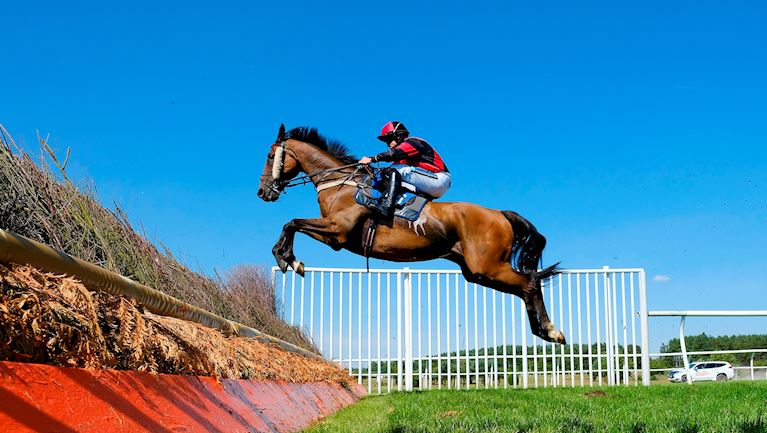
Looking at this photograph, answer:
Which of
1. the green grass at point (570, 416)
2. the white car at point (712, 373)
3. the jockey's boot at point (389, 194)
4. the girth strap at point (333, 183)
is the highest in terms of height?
the girth strap at point (333, 183)

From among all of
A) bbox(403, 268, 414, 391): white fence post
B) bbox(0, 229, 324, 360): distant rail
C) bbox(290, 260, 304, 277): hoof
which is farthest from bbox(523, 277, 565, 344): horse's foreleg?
bbox(403, 268, 414, 391): white fence post

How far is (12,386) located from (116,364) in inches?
31.1

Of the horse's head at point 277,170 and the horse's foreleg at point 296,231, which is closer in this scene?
the horse's foreleg at point 296,231

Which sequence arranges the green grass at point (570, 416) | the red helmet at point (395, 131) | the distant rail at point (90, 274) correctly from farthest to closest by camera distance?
the red helmet at point (395, 131) < the green grass at point (570, 416) < the distant rail at point (90, 274)

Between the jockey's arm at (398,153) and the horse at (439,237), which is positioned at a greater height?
the jockey's arm at (398,153)

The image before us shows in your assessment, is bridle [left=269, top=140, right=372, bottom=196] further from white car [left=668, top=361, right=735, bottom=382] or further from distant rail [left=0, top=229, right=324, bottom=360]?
white car [left=668, top=361, right=735, bottom=382]

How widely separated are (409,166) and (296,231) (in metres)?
1.10

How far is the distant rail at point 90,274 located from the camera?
186 centimetres

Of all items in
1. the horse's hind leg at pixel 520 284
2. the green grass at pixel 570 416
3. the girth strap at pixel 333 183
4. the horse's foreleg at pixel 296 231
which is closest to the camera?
the green grass at pixel 570 416

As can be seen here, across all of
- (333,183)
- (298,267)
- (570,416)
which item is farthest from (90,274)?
(333,183)

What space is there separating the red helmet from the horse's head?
0.89 meters

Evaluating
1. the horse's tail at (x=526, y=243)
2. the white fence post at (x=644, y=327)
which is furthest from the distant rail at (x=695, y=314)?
the horse's tail at (x=526, y=243)

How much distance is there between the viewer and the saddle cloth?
578 centimetres

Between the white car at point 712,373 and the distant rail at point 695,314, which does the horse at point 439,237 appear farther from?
the white car at point 712,373
